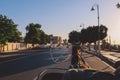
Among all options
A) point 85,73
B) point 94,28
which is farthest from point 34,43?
point 85,73

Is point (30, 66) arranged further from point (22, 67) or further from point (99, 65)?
point (99, 65)

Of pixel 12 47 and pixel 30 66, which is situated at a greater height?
pixel 12 47

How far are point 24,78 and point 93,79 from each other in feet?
45.0

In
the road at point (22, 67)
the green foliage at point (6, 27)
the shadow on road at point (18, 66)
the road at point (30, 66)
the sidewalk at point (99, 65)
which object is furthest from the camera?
the green foliage at point (6, 27)

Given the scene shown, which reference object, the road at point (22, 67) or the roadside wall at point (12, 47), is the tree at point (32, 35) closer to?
the roadside wall at point (12, 47)

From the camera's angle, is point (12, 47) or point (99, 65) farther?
point (12, 47)

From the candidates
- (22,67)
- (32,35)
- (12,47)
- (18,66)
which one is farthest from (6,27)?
(22,67)

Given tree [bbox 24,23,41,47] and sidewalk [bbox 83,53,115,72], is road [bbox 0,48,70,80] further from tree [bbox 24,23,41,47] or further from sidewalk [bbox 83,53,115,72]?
tree [bbox 24,23,41,47]

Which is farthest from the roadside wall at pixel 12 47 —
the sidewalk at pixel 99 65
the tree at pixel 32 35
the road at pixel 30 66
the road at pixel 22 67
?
the sidewalk at pixel 99 65

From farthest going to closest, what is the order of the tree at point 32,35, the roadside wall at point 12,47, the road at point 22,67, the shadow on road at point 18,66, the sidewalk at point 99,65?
1. the tree at point 32,35
2. the roadside wall at point 12,47
3. the sidewalk at point 99,65
4. the shadow on road at point 18,66
5. the road at point 22,67

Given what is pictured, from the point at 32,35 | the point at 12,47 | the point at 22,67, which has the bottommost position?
the point at 22,67

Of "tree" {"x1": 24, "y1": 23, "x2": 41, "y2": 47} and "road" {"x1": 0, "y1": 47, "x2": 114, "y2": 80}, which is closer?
"road" {"x1": 0, "y1": 47, "x2": 114, "y2": 80}

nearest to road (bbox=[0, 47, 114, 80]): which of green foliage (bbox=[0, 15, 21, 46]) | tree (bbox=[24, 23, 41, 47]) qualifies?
green foliage (bbox=[0, 15, 21, 46])

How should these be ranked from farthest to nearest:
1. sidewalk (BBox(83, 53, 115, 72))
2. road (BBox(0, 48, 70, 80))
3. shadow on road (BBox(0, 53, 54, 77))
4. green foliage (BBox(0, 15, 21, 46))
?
green foliage (BBox(0, 15, 21, 46))
sidewalk (BBox(83, 53, 115, 72))
shadow on road (BBox(0, 53, 54, 77))
road (BBox(0, 48, 70, 80))
